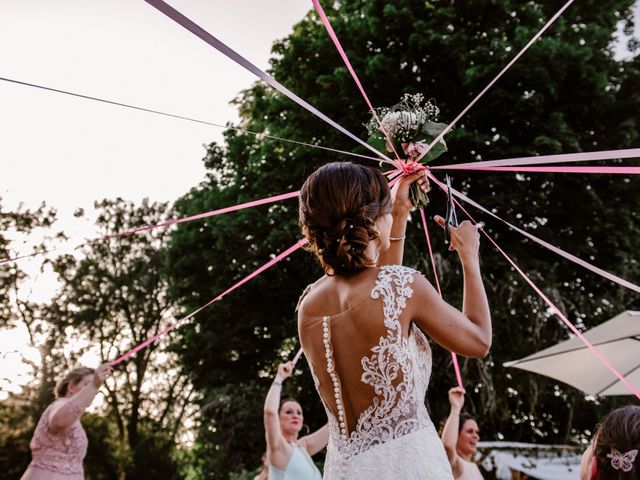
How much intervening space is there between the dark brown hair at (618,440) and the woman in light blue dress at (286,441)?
2086 mm

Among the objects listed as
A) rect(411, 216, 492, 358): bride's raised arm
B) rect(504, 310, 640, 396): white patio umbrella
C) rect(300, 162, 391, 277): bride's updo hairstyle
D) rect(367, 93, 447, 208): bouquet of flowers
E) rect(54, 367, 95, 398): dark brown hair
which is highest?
rect(367, 93, 447, 208): bouquet of flowers

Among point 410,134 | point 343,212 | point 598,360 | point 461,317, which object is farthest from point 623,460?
point 598,360

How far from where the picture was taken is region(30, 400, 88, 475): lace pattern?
4.71 meters

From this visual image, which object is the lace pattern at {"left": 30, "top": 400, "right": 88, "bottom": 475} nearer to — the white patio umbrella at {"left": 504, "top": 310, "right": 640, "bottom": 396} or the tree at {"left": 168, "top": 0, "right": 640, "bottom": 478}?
the white patio umbrella at {"left": 504, "top": 310, "right": 640, "bottom": 396}

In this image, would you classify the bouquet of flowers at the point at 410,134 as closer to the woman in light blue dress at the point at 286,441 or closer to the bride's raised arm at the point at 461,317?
the bride's raised arm at the point at 461,317

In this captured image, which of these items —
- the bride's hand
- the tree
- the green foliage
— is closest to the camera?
the bride's hand

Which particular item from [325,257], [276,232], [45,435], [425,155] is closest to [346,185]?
[325,257]

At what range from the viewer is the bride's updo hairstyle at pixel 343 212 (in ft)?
5.79

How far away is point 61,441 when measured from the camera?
480 centimetres

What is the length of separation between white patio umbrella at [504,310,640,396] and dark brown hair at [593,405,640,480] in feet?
9.07

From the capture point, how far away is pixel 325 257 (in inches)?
72.5

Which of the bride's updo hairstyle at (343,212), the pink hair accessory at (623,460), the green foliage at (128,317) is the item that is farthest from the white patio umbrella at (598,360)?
the green foliage at (128,317)

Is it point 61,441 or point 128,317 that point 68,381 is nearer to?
point 61,441

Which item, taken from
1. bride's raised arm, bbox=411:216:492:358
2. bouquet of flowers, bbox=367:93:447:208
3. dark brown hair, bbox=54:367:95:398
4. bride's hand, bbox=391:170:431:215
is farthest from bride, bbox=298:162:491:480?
dark brown hair, bbox=54:367:95:398
